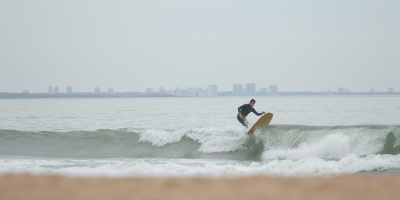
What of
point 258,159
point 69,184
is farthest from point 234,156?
point 69,184

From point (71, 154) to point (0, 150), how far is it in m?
3.36

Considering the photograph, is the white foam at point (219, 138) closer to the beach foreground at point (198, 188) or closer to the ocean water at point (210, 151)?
the ocean water at point (210, 151)

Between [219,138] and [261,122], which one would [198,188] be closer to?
[261,122]

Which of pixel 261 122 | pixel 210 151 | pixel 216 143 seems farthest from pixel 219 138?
pixel 261 122

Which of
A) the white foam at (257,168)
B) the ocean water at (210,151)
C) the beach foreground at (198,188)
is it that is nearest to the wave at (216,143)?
the ocean water at (210,151)

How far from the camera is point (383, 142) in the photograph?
65.3 feet

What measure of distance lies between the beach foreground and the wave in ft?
41.5

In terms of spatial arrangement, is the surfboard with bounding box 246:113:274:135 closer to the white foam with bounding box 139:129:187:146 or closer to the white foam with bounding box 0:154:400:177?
the white foam with bounding box 139:129:187:146

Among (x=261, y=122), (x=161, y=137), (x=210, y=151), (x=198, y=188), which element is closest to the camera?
(x=198, y=188)

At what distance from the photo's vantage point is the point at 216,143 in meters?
22.6

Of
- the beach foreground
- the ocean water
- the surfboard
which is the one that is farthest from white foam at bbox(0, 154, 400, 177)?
the beach foreground

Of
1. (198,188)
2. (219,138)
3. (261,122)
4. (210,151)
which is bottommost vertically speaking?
(210,151)

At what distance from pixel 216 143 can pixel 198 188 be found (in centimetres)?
1628

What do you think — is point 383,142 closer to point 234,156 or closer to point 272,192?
point 234,156
